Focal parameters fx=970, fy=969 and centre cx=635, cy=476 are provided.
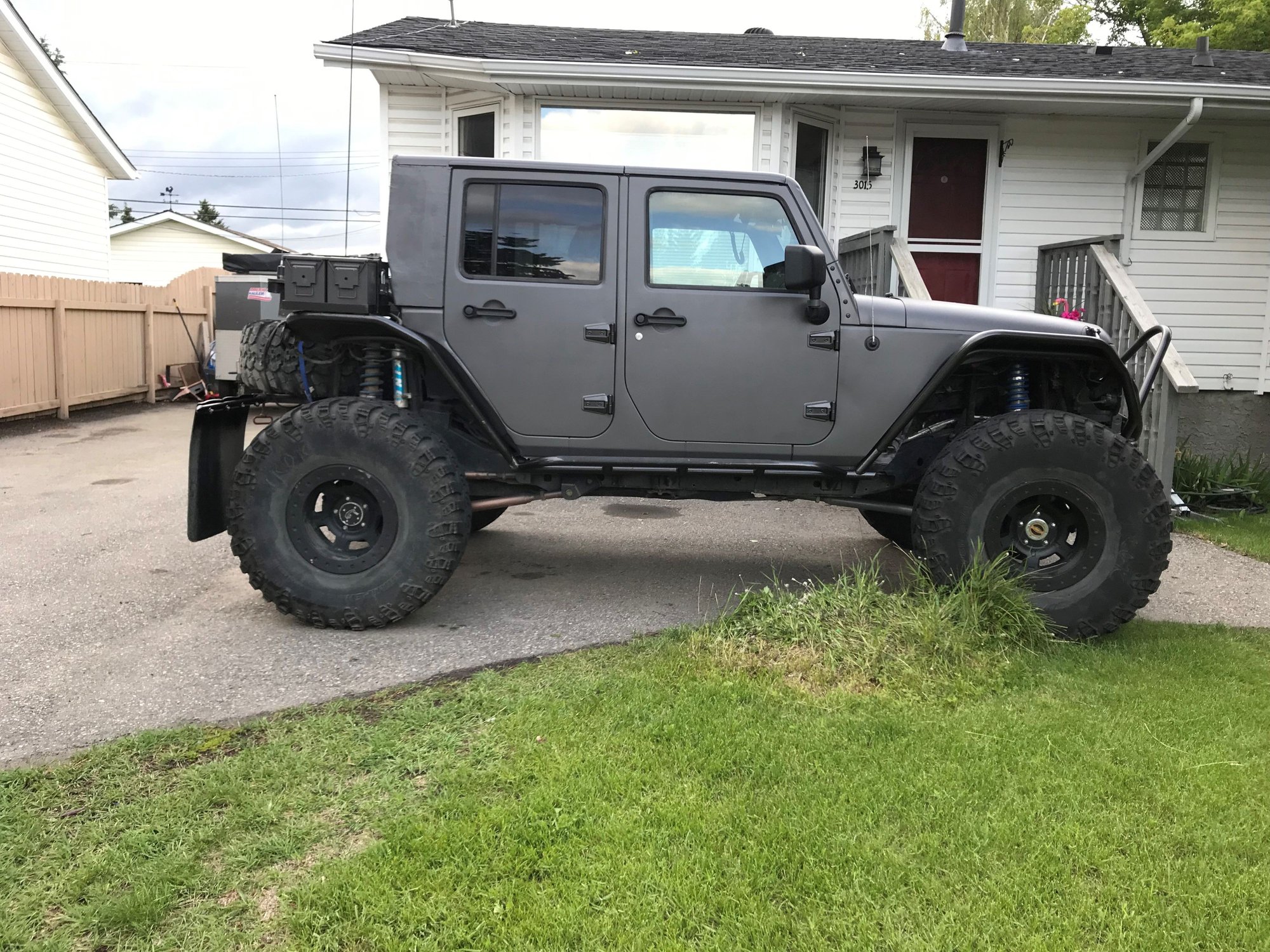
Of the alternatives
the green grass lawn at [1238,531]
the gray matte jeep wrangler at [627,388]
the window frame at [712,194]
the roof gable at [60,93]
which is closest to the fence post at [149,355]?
the roof gable at [60,93]

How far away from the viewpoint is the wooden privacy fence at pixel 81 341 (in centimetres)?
1206

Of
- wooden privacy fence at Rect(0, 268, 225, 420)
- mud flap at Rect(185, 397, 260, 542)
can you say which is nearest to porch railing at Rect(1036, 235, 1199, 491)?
mud flap at Rect(185, 397, 260, 542)

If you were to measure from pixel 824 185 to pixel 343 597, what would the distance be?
24.8 ft

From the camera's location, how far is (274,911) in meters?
2.46

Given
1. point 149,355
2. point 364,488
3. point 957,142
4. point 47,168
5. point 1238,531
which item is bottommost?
point 1238,531

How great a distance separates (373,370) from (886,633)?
2.73m

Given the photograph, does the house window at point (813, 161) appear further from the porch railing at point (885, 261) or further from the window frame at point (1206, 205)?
the window frame at point (1206, 205)

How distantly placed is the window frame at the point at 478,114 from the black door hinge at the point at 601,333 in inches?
223

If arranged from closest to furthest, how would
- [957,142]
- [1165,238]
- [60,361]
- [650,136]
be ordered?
1. [650,136]
2. [957,142]
3. [1165,238]
4. [60,361]

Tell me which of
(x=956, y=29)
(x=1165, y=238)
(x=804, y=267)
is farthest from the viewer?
(x=956, y=29)

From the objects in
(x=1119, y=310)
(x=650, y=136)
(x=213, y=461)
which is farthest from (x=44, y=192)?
(x=1119, y=310)

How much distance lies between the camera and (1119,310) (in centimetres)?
848

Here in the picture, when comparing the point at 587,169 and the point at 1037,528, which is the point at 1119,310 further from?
the point at 587,169

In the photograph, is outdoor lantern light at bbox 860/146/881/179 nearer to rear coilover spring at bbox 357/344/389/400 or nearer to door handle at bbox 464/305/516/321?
door handle at bbox 464/305/516/321
